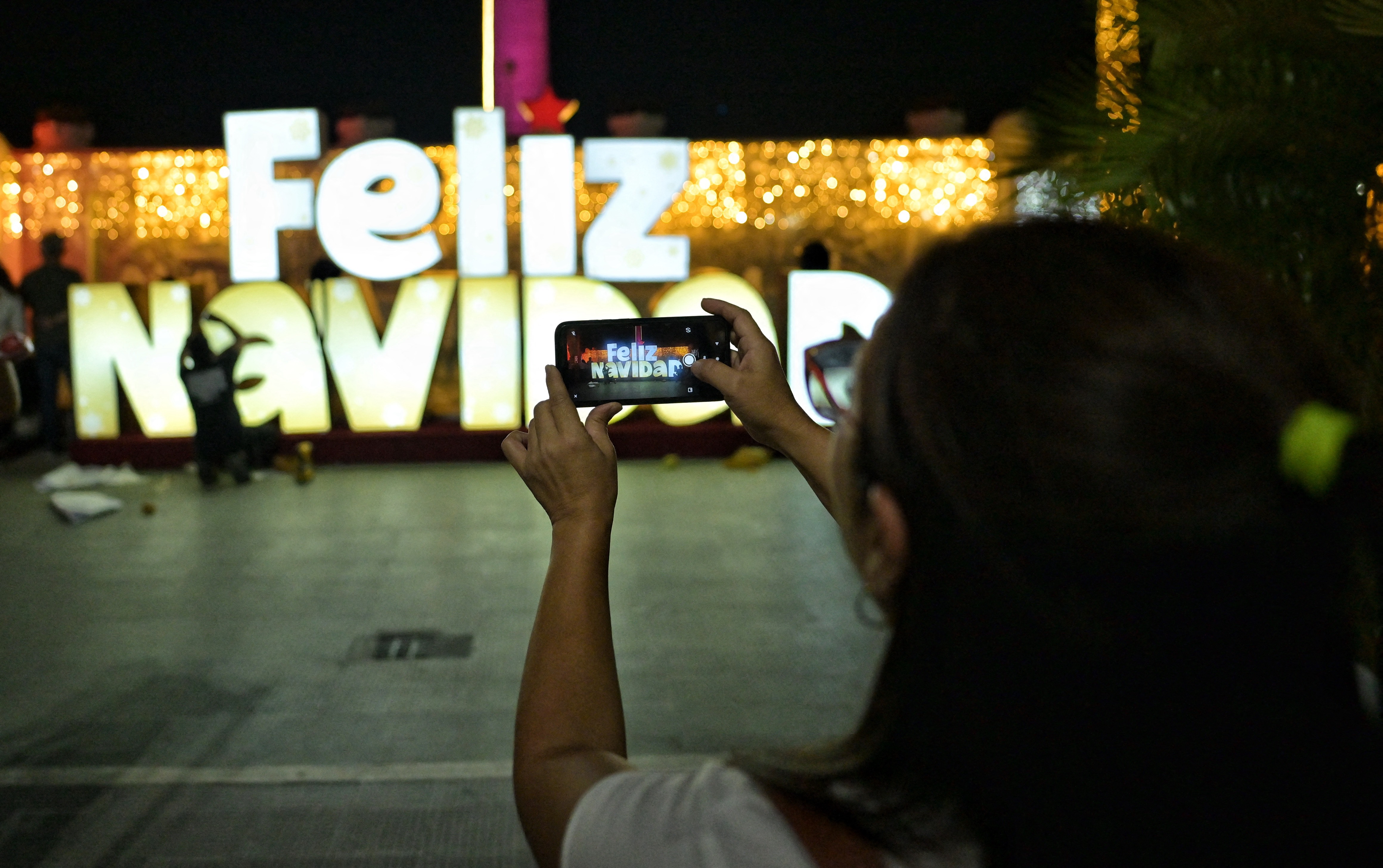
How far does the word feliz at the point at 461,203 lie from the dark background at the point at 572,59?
92.0 inches

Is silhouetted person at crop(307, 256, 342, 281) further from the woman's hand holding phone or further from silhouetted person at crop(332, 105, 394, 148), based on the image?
the woman's hand holding phone

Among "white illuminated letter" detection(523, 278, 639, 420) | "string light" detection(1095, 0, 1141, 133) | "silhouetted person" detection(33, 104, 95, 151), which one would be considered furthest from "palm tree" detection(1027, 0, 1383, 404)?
"silhouetted person" detection(33, 104, 95, 151)

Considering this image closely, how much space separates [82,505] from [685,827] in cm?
691

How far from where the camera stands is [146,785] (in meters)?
2.99

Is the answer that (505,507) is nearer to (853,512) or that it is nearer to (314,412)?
(314,412)

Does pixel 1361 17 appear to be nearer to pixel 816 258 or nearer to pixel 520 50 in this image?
pixel 816 258

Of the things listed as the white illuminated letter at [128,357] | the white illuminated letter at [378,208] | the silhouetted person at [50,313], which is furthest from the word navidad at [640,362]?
the silhouetted person at [50,313]

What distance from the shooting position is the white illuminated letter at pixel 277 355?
8586mm

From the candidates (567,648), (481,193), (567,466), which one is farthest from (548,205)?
(567,648)

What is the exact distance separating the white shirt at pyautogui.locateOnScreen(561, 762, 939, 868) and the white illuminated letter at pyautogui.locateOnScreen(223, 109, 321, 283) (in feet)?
28.0

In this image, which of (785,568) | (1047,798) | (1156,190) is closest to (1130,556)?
(1047,798)

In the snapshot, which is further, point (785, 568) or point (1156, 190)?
point (785, 568)

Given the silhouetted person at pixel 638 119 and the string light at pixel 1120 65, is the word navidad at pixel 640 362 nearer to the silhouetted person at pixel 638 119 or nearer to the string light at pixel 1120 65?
the string light at pixel 1120 65

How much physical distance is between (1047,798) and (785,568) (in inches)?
179
